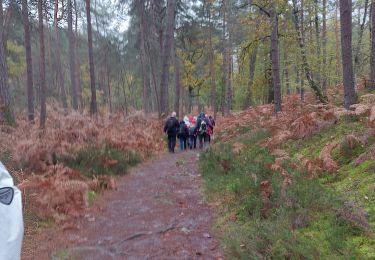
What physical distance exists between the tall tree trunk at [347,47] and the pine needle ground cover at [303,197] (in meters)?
0.68

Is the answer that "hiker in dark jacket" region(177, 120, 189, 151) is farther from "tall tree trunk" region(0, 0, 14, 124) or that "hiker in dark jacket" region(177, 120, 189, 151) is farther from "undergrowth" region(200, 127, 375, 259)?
"undergrowth" region(200, 127, 375, 259)

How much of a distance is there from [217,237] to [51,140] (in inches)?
251

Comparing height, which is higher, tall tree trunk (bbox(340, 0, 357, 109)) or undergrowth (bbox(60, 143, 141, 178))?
tall tree trunk (bbox(340, 0, 357, 109))

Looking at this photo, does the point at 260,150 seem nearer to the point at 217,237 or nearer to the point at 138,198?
the point at 138,198

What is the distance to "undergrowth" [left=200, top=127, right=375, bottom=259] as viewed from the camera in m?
4.14

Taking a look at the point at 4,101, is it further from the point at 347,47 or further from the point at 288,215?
the point at 288,215

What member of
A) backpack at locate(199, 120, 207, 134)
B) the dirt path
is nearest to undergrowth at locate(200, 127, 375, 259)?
the dirt path

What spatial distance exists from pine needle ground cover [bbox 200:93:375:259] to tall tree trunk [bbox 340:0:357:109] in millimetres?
679

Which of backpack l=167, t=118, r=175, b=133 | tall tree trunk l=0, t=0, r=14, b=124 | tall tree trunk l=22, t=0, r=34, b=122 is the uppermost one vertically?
tall tree trunk l=22, t=0, r=34, b=122

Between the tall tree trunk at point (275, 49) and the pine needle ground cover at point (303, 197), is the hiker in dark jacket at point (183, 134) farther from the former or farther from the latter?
the pine needle ground cover at point (303, 197)

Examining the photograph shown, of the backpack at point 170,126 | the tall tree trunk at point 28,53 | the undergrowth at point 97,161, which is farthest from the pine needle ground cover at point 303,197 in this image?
the tall tree trunk at point 28,53

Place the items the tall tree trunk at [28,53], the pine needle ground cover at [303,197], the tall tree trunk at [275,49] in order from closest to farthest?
the pine needle ground cover at [303,197]
the tall tree trunk at [275,49]
the tall tree trunk at [28,53]

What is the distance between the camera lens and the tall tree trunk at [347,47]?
912 centimetres

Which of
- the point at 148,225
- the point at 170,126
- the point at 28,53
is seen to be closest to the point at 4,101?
the point at 28,53
